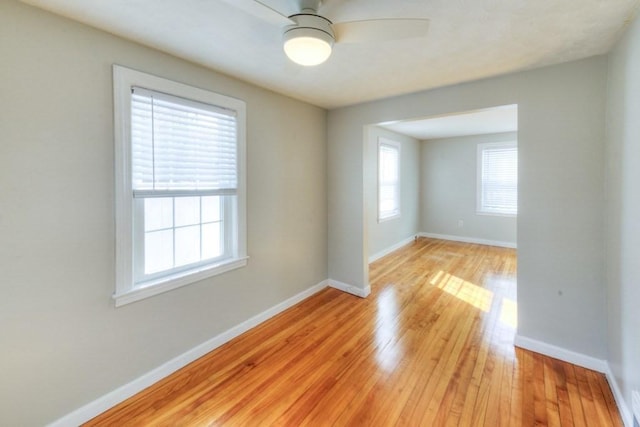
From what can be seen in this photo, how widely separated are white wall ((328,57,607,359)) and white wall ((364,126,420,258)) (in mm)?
2212

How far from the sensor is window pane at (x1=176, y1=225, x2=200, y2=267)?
2229mm

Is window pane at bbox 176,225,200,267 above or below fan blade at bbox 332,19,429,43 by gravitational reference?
below

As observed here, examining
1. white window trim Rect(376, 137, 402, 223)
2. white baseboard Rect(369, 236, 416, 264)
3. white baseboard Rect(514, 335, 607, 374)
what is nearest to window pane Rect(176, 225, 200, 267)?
white baseboard Rect(514, 335, 607, 374)

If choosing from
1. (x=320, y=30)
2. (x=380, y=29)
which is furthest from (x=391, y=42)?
(x=320, y=30)

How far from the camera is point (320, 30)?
136 cm

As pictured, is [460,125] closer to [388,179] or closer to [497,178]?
[388,179]

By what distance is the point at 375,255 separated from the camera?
5.14 meters

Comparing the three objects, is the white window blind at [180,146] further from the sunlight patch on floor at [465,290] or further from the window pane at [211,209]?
the sunlight patch on floor at [465,290]

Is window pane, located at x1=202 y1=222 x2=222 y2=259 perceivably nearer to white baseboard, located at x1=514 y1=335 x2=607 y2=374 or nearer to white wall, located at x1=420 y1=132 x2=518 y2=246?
white baseboard, located at x1=514 y1=335 x2=607 y2=374

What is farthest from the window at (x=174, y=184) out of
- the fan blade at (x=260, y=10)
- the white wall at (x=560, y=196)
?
the white wall at (x=560, y=196)

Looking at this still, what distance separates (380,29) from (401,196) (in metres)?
4.89

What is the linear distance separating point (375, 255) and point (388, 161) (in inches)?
72.3

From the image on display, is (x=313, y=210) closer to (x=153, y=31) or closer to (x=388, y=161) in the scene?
(x=153, y=31)

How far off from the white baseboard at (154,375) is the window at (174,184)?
1.84 ft
